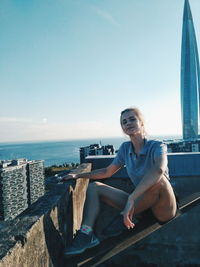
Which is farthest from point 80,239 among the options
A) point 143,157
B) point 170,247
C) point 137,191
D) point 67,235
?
point 170,247

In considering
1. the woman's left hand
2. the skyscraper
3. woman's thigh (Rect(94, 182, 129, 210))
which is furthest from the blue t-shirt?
the skyscraper

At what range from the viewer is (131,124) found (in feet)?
6.08

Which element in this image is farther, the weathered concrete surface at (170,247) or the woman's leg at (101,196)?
the weathered concrete surface at (170,247)

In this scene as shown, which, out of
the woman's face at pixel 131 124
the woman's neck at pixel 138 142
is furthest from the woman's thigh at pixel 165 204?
the woman's face at pixel 131 124

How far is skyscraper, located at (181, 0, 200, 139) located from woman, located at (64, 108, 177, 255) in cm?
6738

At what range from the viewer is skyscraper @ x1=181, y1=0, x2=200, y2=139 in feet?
205

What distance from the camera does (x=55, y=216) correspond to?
1.52 meters

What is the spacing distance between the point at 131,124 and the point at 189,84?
224 feet

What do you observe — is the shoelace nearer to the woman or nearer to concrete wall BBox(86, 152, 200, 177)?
the woman

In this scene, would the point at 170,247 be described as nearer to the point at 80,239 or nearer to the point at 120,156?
the point at 120,156

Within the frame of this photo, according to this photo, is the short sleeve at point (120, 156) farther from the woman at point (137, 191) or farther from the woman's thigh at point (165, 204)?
the woman's thigh at point (165, 204)

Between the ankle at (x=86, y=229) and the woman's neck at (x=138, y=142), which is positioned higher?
the woman's neck at (x=138, y=142)

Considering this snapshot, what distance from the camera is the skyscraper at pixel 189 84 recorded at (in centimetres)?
6259

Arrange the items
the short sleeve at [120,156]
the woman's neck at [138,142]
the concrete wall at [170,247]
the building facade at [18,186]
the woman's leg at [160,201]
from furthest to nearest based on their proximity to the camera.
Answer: the building facade at [18,186] → the concrete wall at [170,247] → the short sleeve at [120,156] → the woman's neck at [138,142] → the woman's leg at [160,201]
